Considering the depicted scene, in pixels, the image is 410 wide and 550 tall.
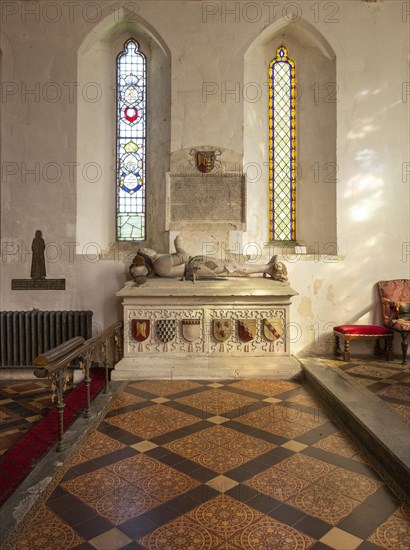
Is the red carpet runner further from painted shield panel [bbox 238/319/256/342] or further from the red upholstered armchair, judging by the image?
the red upholstered armchair

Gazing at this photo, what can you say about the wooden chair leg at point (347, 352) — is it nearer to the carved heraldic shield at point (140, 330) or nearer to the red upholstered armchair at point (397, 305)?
the red upholstered armchair at point (397, 305)

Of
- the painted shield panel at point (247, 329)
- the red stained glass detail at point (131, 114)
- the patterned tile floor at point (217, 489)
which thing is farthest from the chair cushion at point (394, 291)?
the red stained glass detail at point (131, 114)

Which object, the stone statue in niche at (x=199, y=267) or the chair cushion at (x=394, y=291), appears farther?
the chair cushion at (x=394, y=291)

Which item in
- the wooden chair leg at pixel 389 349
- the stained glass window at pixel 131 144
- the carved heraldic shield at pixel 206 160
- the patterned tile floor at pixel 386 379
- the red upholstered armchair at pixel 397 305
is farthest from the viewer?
the stained glass window at pixel 131 144

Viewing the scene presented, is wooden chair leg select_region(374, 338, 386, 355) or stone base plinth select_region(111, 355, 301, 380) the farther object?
wooden chair leg select_region(374, 338, 386, 355)

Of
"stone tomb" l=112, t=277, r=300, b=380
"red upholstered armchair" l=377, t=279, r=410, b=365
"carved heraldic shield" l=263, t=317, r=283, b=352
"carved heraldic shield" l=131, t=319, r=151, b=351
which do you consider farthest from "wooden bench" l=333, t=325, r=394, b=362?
"carved heraldic shield" l=131, t=319, r=151, b=351

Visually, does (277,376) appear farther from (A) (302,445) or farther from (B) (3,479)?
(B) (3,479)

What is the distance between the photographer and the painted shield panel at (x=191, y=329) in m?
5.61

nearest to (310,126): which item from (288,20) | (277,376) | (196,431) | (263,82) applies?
(263,82)

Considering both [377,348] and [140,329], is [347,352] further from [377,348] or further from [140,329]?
[140,329]

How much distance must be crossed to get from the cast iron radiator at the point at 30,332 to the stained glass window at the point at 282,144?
338 cm

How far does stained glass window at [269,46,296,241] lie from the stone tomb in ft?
6.63

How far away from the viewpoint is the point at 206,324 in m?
5.68

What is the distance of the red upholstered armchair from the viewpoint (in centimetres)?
588
